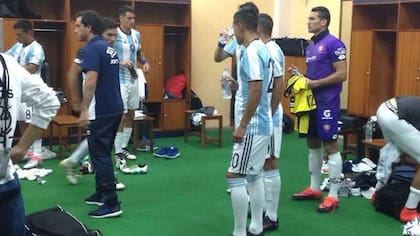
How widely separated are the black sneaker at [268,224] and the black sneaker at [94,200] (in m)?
1.35

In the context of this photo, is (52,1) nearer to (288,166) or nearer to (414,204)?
(288,166)

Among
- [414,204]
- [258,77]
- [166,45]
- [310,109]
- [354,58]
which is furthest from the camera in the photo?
[166,45]

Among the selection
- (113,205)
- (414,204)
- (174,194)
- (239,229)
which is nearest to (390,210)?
(414,204)

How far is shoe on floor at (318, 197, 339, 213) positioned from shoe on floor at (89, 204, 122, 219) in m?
1.59

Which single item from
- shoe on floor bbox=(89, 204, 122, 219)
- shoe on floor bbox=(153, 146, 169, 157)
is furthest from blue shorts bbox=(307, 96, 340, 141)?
shoe on floor bbox=(153, 146, 169, 157)

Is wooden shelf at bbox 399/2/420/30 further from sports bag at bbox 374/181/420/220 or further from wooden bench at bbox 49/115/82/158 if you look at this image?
wooden bench at bbox 49/115/82/158

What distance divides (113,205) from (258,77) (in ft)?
5.50

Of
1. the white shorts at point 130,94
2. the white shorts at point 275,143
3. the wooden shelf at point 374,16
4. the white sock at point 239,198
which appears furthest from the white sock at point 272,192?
the wooden shelf at point 374,16

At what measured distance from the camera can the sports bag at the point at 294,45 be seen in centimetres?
812

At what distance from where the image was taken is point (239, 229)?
344cm

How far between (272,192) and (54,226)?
1504mm

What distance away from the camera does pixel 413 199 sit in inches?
158

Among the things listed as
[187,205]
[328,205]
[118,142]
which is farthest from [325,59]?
[118,142]

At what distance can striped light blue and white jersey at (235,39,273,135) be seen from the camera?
3170 millimetres
